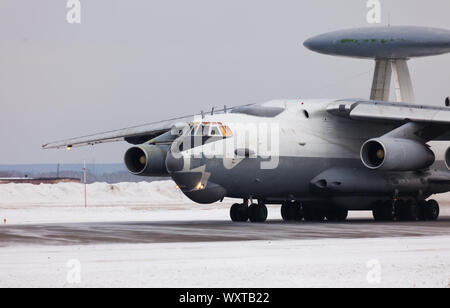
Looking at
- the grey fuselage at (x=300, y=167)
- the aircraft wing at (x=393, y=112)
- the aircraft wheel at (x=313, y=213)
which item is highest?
the aircraft wing at (x=393, y=112)

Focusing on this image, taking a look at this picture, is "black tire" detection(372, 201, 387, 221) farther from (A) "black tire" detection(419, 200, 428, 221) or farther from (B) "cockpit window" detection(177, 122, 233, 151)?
(B) "cockpit window" detection(177, 122, 233, 151)

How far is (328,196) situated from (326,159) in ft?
3.62

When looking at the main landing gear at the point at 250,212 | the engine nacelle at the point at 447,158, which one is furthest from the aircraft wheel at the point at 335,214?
the engine nacelle at the point at 447,158

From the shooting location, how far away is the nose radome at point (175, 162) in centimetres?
2439

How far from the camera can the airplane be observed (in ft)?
82.1

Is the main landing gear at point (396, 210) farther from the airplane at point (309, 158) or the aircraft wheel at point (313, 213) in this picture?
the aircraft wheel at point (313, 213)

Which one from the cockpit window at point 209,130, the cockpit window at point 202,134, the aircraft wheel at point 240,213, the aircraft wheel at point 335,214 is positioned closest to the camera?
the cockpit window at point 202,134

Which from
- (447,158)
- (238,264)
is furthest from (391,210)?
(238,264)

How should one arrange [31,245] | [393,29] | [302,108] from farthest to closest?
[393,29] → [302,108] → [31,245]

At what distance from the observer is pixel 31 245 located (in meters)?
17.5

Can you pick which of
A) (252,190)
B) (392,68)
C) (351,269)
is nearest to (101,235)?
(252,190)

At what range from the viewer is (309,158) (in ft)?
87.3

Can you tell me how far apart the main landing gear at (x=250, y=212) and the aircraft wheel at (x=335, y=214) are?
2.58 meters
